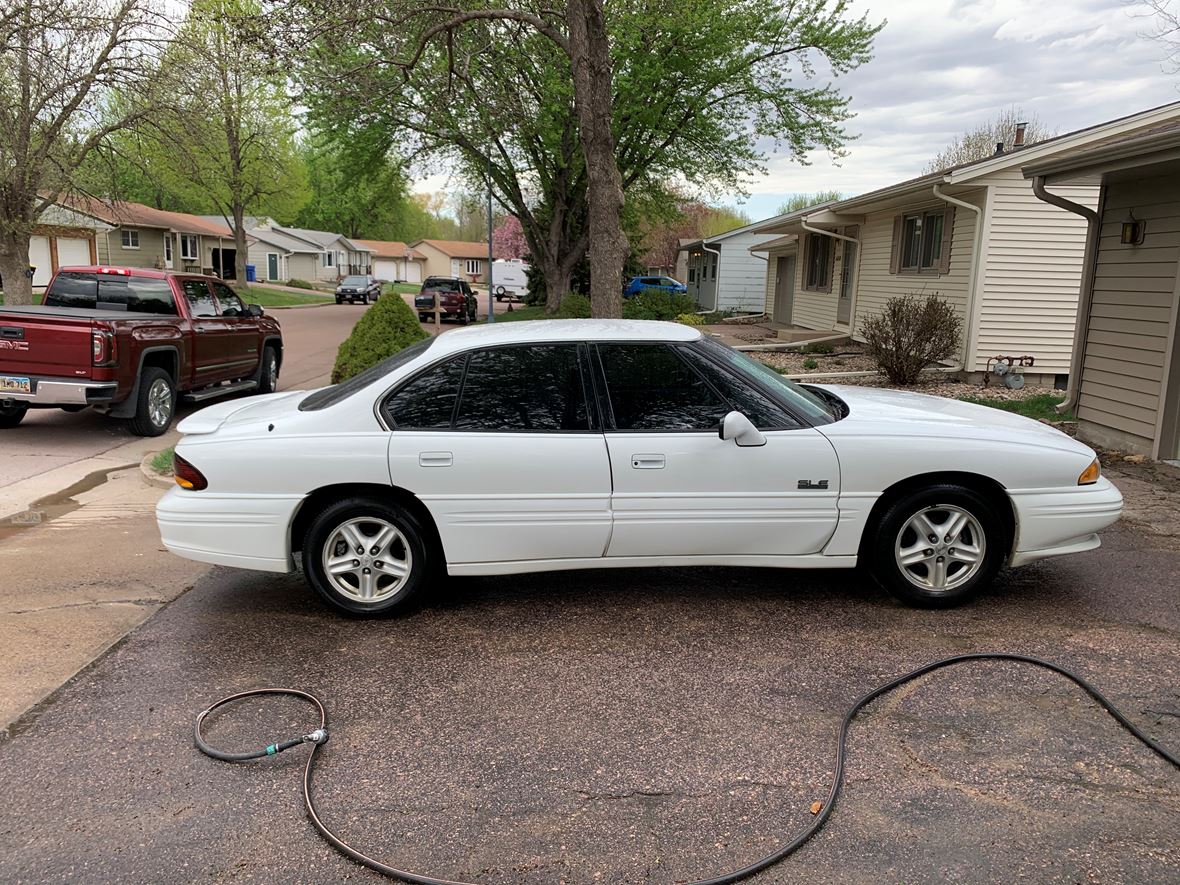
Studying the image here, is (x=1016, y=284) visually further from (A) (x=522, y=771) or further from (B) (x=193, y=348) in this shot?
(A) (x=522, y=771)

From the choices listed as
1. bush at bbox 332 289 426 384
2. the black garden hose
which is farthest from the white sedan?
bush at bbox 332 289 426 384

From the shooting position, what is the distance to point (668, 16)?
19.0 m

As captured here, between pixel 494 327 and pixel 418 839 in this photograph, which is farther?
pixel 494 327

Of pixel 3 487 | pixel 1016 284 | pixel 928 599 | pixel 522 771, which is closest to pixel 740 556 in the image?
pixel 928 599

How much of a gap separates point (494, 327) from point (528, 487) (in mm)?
1130

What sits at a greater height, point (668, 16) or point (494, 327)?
point (668, 16)

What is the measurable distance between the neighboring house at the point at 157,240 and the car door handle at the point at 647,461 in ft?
119

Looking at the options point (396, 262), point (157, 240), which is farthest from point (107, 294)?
point (396, 262)

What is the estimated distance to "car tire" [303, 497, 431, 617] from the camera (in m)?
4.32

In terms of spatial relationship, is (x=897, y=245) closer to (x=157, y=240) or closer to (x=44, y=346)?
(x=44, y=346)

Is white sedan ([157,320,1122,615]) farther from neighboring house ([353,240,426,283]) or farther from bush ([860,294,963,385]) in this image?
neighboring house ([353,240,426,283])

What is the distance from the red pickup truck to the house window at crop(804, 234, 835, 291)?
1423cm

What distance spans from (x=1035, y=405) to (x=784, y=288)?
17.1 m

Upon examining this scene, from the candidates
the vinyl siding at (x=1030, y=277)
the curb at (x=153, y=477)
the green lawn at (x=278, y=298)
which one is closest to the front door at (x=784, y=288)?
the vinyl siding at (x=1030, y=277)
